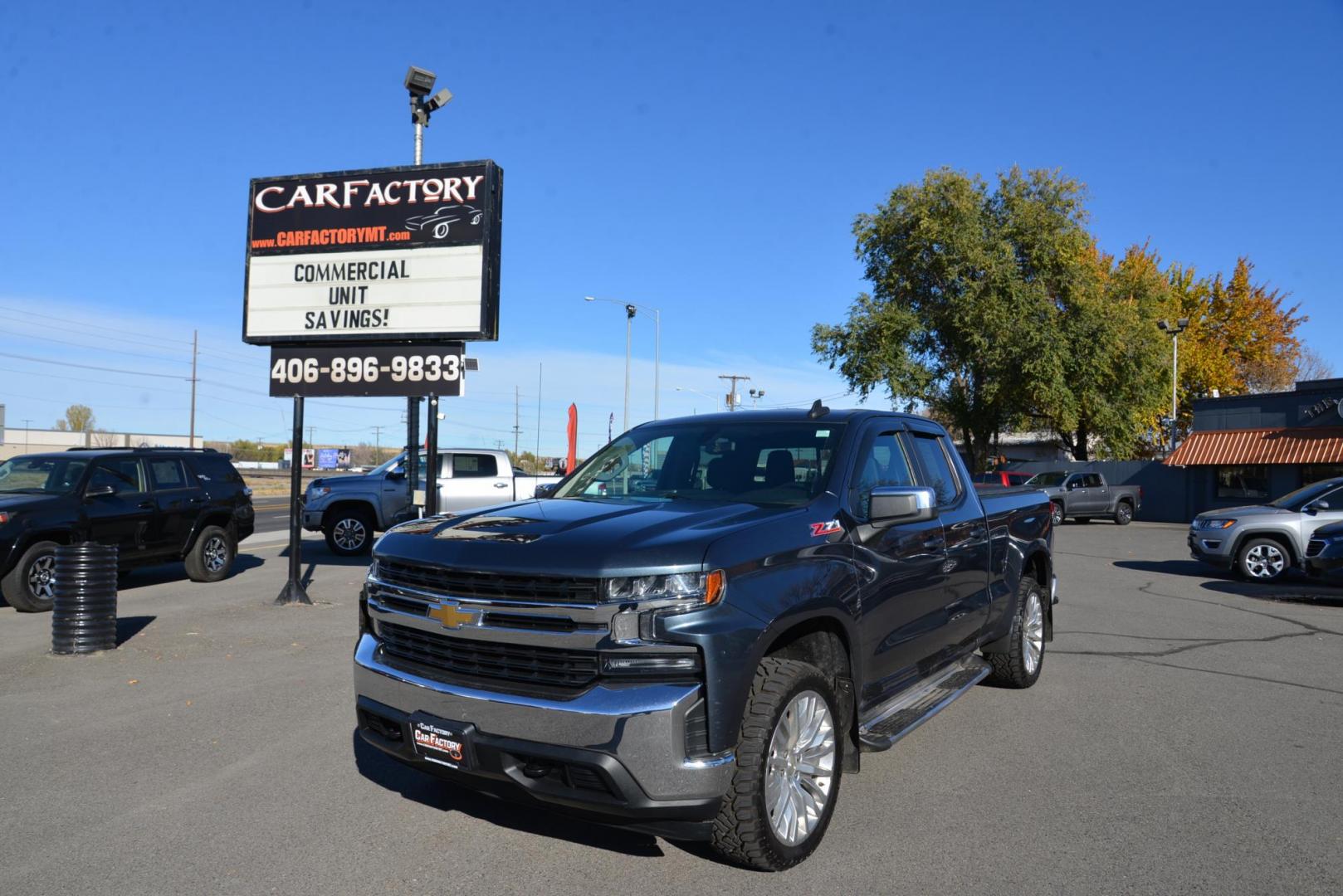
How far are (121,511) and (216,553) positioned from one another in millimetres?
1779

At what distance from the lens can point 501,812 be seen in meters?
4.53

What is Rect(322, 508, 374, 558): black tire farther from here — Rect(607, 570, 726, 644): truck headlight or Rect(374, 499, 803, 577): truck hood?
Rect(607, 570, 726, 644): truck headlight

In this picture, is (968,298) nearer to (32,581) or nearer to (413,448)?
(413,448)

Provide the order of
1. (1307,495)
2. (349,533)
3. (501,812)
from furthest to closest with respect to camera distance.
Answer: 1. (349,533)
2. (1307,495)
3. (501,812)

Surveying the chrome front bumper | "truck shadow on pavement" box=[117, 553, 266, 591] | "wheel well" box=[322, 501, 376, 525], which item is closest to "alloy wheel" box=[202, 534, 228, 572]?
"truck shadow on pavement" box=[117, 553, 266, 591]

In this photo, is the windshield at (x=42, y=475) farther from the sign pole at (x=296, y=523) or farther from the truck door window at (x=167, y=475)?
the sign pole at (x=296, y=523)

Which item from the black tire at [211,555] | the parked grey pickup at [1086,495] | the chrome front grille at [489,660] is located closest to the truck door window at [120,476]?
the black tire at [211,555]

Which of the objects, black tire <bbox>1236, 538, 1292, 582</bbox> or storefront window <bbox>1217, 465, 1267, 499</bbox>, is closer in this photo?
black tire <bbox>1236, 538, 1292, 582</bbox>

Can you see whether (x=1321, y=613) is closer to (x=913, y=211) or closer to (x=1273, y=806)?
(x=1273, y=806)

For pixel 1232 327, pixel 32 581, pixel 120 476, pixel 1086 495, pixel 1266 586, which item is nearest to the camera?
pixel 32 581

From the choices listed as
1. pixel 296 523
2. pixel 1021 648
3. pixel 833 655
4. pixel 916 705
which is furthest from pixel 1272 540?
pixel 296 523

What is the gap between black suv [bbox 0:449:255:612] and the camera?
10758 millimetres

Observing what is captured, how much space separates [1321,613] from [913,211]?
2783 centimetres

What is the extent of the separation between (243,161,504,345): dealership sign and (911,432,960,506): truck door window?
21.9ft
